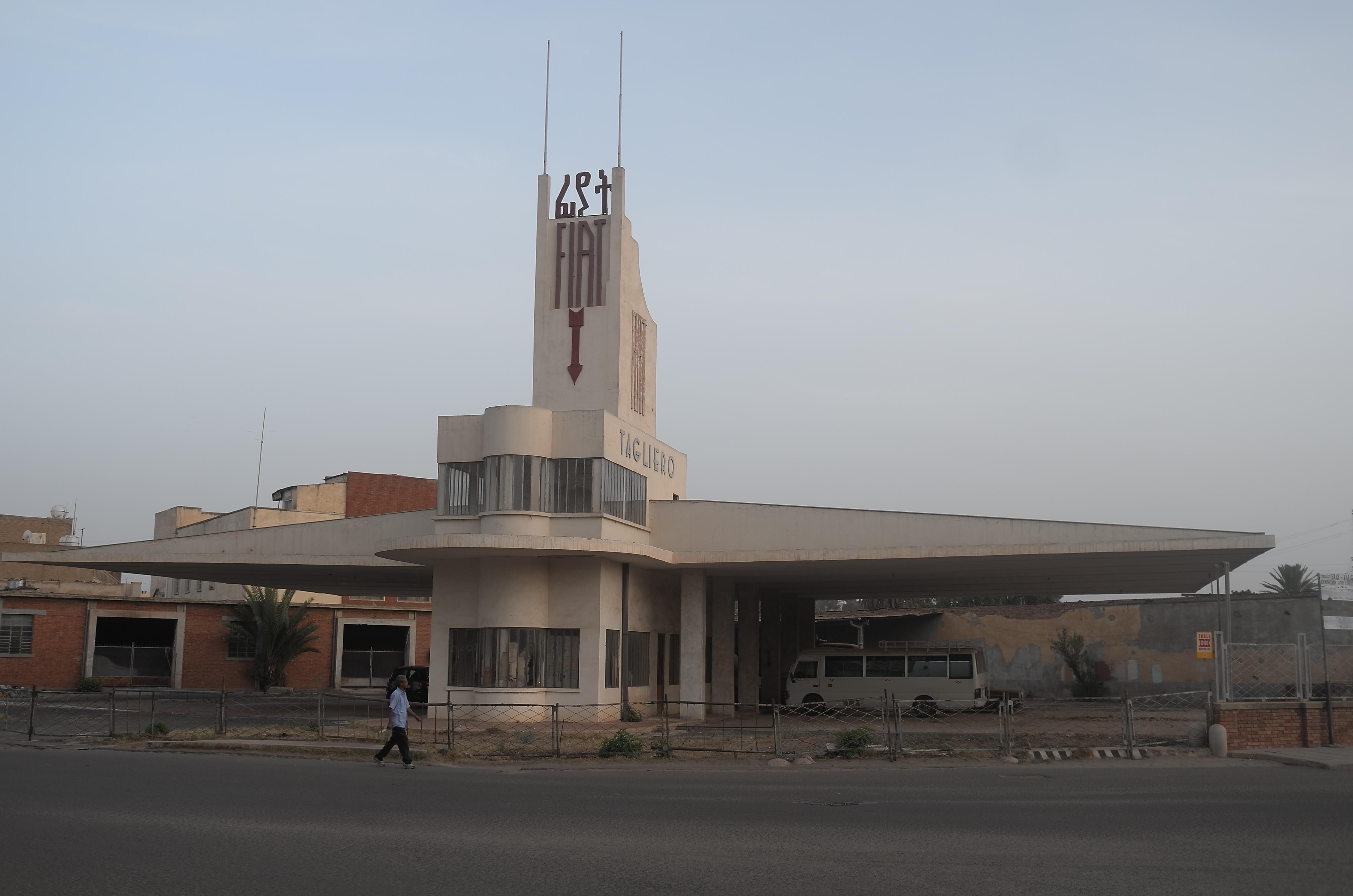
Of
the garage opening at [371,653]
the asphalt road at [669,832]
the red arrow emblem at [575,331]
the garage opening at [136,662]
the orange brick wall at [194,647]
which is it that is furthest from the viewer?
the garage opening at [371,653]

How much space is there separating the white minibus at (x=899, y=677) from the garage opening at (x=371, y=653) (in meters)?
29.3

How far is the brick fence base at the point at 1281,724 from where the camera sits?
71.5ft

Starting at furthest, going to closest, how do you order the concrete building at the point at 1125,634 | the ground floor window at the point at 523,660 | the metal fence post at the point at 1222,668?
the concrete building at the point at 1125,634 < the ground floor window at the point at 523,660 < the metal fence post at the point at 1222,668

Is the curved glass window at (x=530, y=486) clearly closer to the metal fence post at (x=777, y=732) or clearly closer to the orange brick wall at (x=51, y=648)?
the metal fence post at (x=777, y=732)

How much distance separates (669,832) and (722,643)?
24.4 metres

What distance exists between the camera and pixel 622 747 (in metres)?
21.3

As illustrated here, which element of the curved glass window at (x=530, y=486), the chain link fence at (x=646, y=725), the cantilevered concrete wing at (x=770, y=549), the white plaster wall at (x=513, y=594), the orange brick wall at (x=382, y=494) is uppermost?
the orange brick wall at (x=382, y=494)

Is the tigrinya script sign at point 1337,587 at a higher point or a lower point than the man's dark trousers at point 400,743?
higher

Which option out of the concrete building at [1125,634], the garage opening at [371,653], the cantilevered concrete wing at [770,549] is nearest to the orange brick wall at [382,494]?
the garage opening at [371,653]

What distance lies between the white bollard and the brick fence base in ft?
0.76

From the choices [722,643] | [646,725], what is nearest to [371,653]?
[722,643]

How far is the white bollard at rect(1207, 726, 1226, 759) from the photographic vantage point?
21.3 m

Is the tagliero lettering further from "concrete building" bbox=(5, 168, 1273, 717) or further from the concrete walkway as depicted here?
the concrete walkway

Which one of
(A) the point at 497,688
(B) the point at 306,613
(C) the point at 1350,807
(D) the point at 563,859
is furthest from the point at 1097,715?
(B) the point at 306,613
